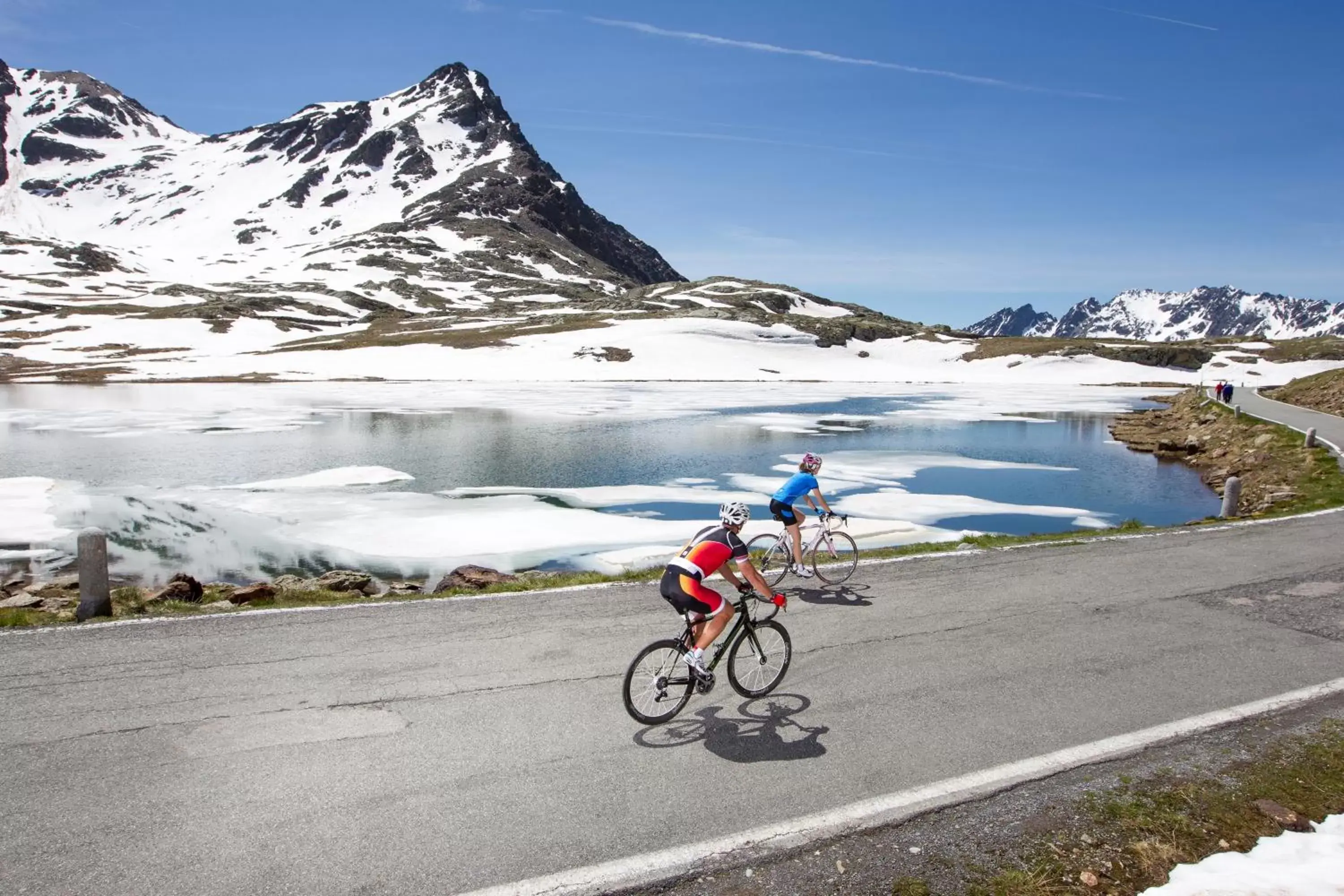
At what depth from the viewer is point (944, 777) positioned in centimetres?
754

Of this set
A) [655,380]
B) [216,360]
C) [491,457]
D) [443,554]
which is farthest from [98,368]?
[443,554]

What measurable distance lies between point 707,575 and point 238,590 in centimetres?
988

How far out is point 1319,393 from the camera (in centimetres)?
5841

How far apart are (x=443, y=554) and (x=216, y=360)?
9986 centimetres

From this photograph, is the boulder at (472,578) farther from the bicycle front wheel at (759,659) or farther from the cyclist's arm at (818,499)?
the bicycle front wheel at (759,659)

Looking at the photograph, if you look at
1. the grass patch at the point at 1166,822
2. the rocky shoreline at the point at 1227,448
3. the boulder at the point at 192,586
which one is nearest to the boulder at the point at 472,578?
the boulder at the point at 192,586

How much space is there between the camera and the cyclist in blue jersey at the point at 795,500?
13.6 m

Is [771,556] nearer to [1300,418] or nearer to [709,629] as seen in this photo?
[709,629]

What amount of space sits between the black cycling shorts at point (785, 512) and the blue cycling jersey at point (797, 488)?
0.06 meters

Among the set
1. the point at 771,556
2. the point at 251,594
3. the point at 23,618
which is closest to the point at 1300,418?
the point at 771,556

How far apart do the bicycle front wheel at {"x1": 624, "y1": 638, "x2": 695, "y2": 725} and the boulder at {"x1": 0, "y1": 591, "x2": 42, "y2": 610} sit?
35.3ft

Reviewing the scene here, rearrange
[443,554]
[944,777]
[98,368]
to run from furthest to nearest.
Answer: [98,368] → [443,554] → [944,777]

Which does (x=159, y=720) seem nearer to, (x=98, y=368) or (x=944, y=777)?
(x=944, y=777)

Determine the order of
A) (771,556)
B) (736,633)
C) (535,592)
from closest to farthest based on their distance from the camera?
(736,633) < (535,592) < (771,556)
